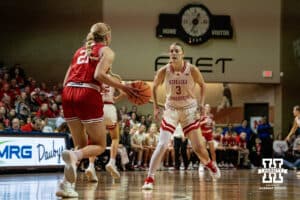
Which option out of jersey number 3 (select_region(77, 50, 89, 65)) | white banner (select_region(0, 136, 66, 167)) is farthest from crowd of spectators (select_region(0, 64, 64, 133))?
jersey number 3 (select_region(77, 50, 89, 65))

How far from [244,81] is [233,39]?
1.77m

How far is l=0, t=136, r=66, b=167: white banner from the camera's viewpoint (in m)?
14.6

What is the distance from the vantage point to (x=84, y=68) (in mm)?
Answer: 6867

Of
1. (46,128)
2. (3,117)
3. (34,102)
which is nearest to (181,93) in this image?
(46,128)

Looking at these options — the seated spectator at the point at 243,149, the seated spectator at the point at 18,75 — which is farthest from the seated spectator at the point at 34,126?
the seated spectator at the point at 243,149

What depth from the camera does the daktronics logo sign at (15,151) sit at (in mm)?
14492

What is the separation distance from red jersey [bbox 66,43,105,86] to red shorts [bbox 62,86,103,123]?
105mm

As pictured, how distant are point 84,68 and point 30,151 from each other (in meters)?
8.77

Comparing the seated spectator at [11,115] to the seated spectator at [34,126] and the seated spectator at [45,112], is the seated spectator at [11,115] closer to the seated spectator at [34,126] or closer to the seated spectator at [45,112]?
the seated spectator at [34,126]

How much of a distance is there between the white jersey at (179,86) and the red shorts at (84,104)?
2.86m

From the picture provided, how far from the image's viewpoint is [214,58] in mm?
25344

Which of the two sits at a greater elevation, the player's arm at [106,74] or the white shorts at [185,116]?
the player's arm at [106,74]

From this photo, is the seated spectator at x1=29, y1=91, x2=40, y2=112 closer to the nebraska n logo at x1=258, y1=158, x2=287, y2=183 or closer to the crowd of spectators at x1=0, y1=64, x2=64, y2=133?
the crowd of spectators at x1=0, y1=64, x2=64, y2=133

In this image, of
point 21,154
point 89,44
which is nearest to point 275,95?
point 21,154
